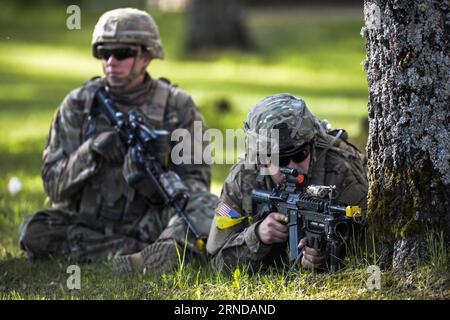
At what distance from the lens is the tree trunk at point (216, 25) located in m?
20.1

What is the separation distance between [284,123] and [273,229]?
590 mm

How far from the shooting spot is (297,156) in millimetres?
5512

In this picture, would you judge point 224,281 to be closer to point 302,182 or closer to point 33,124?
point 302,182

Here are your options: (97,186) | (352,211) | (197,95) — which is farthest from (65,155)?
(197,95)

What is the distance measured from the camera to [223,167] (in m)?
11.0

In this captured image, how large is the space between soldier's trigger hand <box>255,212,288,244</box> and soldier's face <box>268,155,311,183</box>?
0.69 feet

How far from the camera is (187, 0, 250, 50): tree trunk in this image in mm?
20109

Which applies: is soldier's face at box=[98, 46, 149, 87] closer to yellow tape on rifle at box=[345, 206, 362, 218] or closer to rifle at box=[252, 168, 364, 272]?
rifle at box=[252, 168, 364, 272]

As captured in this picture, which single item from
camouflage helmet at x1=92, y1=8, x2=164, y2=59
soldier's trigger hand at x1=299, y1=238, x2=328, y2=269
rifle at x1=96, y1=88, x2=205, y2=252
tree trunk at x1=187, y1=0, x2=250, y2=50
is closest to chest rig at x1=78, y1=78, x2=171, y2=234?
rifle at x1=96, y1=88, x2=205, y2=252

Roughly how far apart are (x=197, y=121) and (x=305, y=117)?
1.98 m

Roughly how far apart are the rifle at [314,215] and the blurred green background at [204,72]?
8.89ft

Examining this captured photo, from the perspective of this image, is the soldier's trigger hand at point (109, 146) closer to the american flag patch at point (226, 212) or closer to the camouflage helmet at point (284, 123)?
the american flag patch at point (226, 212)

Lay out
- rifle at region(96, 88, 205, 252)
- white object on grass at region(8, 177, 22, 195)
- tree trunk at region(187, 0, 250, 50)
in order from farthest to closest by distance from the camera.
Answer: tree trunk at region(187, 0, 250, 50) → white object on grass at region(8, 177, 22, 195) → rifle at region(96, 88, 205, 252)
